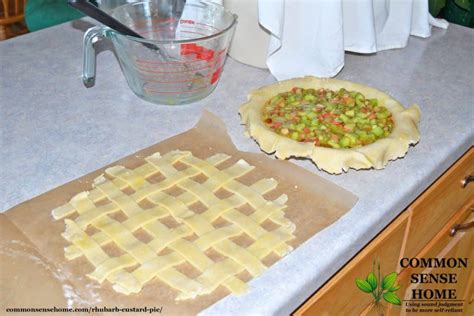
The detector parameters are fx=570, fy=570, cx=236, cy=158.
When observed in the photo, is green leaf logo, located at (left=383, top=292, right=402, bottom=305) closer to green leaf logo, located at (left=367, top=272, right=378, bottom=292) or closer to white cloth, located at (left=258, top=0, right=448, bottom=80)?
green leaf logo, located at (left=367, top=272, right=378, bottom=292)

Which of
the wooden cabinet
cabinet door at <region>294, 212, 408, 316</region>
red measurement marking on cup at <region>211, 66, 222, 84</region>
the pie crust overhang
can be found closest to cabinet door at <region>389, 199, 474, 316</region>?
the wooden cabinet

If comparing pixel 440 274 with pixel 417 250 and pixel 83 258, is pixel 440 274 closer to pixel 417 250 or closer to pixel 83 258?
pixel 417 250

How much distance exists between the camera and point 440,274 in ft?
3.89

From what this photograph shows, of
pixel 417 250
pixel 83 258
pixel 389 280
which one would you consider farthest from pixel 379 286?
pixel 83 258

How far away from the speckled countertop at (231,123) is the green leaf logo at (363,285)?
0.08 metres

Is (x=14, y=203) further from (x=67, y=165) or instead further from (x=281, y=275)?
(x=281, y=275)

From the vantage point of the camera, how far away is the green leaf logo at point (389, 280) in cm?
93

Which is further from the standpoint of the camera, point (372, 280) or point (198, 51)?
point (198, 51)

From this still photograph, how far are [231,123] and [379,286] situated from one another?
1.21ft

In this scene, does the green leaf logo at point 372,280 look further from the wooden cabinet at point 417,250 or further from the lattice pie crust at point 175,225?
the lattice pie crust at point 175,225

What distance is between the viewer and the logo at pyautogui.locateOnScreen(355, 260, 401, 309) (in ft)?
2.85

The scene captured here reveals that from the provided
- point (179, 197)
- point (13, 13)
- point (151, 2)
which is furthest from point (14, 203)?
point (13, 13)

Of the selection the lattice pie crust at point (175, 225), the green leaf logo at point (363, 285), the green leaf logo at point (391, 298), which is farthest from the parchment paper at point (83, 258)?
the green leaf logo at point (391, 298)

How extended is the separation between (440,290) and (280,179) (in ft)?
1.86
